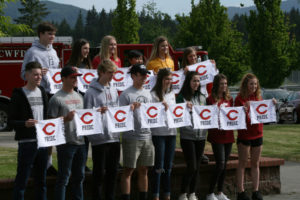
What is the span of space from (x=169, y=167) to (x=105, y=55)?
1.92 metres

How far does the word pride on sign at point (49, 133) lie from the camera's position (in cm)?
700

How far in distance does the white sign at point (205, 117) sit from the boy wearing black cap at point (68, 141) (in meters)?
2.03

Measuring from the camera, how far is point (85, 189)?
8.46 meters

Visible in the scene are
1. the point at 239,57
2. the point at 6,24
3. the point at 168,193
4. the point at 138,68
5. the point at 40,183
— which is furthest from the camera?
the point at 239,57

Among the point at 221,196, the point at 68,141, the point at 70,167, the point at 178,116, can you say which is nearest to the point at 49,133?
the point at 68,141

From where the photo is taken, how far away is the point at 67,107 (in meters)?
7.30

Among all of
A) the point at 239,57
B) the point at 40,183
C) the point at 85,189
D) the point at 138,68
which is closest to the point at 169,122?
the point at 138,68

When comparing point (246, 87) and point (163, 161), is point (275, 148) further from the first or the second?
point (163, 161)

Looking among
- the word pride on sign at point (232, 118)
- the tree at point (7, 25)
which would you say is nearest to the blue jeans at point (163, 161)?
the word pride on sign at point (232, 118)

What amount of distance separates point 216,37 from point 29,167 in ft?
136

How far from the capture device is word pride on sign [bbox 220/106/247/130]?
8.95 m

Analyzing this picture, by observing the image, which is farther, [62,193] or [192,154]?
[192,154]

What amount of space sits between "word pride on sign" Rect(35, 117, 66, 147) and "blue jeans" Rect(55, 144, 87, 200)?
0.17 m

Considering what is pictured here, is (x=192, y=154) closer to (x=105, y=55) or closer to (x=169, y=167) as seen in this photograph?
(x=169, y=167)
